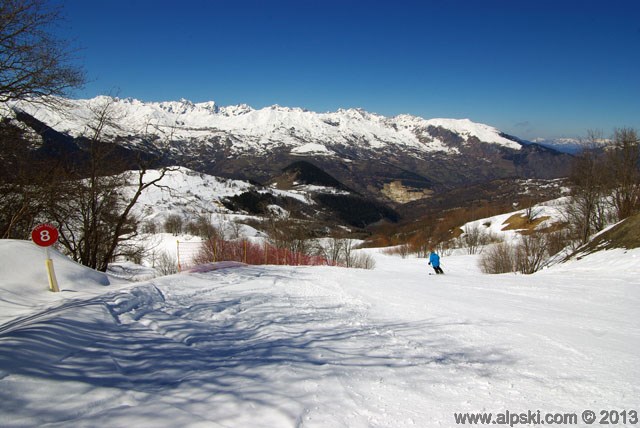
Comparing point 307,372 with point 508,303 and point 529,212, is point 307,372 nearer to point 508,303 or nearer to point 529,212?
point 508,303

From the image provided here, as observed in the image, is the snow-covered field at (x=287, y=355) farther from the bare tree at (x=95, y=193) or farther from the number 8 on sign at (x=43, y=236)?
the bare tree at (x=95, y=193)

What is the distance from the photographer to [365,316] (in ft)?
29.3

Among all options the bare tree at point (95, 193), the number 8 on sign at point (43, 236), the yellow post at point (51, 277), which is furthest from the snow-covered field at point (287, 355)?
the bare tree at point (95, 193)

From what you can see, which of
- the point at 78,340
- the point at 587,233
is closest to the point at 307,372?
the point at 78,340

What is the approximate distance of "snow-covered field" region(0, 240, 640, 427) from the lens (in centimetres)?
390

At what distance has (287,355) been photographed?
19.1 feet

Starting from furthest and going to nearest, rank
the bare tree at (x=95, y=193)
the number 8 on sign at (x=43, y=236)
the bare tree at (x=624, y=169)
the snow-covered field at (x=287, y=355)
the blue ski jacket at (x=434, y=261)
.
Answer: the bare tree at (x=624, y=169)
the blue ski jacket at (x=434, y=261)
the bare tree at (x=95, y=193)
the number 8 on sign at (x=43, y=236)
the snow-covered field at (x=287, y=355)

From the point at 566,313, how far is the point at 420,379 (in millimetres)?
6491

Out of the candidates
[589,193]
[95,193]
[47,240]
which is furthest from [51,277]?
[589,193]

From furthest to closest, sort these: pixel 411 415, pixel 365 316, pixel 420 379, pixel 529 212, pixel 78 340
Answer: pixel 529 212 < pixel 365 316 < pixel 78 340 < pixel 420 379 < pixel 411 415

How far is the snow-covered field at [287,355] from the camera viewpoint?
12.8 ft

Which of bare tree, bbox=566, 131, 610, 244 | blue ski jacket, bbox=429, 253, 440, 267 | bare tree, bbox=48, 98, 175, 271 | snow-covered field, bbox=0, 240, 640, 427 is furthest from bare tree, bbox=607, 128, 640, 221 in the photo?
bare tree, bbox=48, 98, 175, 271

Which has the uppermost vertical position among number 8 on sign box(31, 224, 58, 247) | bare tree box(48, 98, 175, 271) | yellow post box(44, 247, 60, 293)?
bare tree box(48, 98, 175, 271)

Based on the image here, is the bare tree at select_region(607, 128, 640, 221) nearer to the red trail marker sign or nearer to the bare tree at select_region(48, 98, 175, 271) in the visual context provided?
the bare tree at select_region(48, 98, 175, 271)
